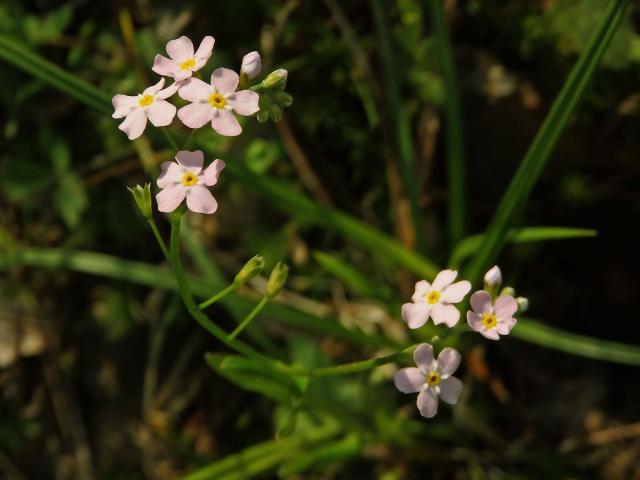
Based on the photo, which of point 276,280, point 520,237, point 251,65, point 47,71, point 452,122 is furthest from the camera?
point 452,122

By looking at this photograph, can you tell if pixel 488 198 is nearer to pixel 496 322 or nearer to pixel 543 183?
pixel 543 183

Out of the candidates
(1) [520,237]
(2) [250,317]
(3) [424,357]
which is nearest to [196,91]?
(2) [250,317]

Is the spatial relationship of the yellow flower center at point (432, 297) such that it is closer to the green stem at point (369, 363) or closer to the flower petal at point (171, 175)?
the green stem at point (369, 363)

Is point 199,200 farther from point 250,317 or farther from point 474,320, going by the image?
point 474,320

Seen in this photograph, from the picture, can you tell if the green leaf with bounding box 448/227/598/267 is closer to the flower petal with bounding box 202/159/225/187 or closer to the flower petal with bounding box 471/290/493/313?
the flower petal with bounding box 471/290/493/313

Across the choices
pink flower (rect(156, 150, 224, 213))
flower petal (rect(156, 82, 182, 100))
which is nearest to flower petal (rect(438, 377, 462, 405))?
pink flower (rect(156, 150, 224, 213))

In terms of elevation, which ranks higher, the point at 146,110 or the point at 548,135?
the point at 548,135

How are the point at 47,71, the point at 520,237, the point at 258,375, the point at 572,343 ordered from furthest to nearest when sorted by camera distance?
the point at 572,343 < the point at 520,237 < the point at 47,71 < the point at 258,375

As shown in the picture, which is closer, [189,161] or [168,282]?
[189,161]
